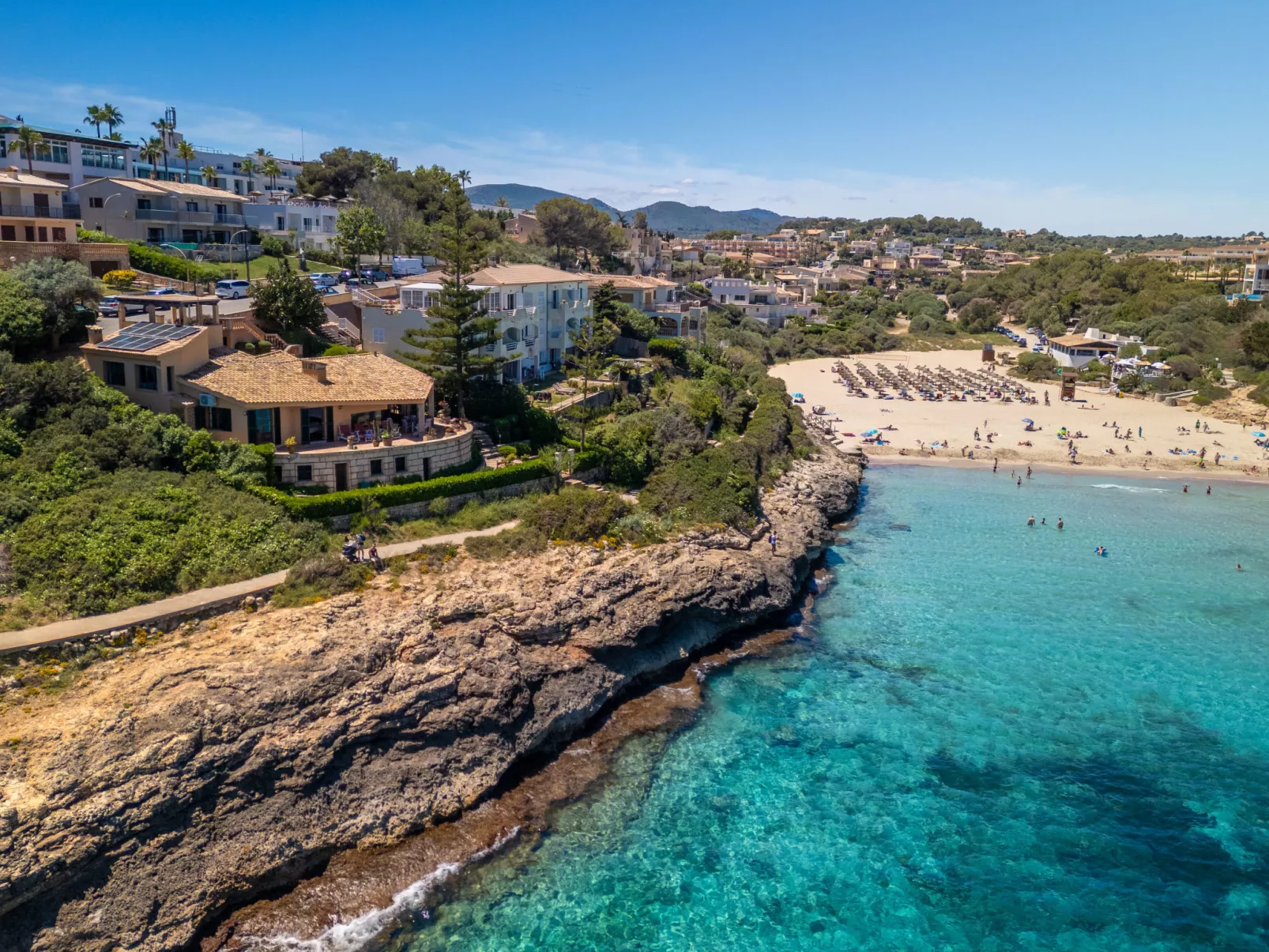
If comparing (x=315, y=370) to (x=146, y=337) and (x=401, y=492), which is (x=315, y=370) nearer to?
(x=146, y=337)

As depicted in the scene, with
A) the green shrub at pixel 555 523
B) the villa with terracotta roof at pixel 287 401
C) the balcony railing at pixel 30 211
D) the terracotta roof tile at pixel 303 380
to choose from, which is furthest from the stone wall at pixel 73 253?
the green shrub at pixel 555 523

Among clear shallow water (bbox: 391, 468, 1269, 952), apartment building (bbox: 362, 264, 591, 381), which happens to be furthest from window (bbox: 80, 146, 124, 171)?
clear shallow water (bbox: 391, 468, 1269, 952)

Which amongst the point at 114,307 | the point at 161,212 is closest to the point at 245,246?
the point at 161,212

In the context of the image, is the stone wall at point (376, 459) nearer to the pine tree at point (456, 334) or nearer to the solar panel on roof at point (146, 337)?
the pine tree at point (456, 334)

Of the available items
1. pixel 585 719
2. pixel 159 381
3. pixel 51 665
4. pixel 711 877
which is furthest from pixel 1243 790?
pixel 159 381

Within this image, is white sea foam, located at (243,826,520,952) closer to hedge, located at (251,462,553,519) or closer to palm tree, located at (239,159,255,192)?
hedge, located at (251,462,553,519)
